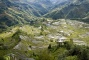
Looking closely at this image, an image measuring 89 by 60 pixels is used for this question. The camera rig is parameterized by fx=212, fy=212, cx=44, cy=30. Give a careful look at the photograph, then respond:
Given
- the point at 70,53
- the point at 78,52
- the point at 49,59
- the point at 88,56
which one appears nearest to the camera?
the point at 49,59

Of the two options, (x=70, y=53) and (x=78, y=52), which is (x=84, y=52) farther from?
(x=70, y=53)

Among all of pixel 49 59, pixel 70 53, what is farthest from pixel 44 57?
pixel 70 53

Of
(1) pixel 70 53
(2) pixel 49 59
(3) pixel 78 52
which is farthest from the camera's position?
(1) pixel 70 53

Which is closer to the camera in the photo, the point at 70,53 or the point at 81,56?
the point at 81,56

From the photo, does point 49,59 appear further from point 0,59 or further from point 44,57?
point 0,59

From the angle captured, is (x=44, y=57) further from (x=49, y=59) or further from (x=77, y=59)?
(x=77, y=59)

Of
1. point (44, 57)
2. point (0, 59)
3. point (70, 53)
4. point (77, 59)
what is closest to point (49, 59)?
point (44, 57)

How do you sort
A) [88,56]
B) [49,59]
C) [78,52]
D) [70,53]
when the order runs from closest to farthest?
1. [49,59]
2. [88,56]
3. [78,52]
4. [70,53]

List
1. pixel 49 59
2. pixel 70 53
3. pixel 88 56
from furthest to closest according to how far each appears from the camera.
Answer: pixel 70 53
pixel 88 56
pixel 49 59
